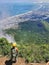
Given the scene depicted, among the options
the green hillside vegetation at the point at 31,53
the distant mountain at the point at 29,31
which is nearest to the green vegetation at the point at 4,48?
the green hillside vegetation at the point at 31,53

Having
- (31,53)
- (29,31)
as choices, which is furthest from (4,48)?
(29,31)

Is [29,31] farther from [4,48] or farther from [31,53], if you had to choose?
[31,53]

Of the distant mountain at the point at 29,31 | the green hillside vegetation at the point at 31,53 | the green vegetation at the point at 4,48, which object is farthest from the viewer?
the distant mountain at the point at 29,31

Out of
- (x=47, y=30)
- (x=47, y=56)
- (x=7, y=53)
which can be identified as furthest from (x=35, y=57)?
(x=47, y=30)

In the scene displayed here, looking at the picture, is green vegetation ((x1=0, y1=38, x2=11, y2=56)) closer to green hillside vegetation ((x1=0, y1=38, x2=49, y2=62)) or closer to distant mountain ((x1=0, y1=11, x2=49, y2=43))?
green hillside vegetation ((x1=0, y1=38, x2=49, y2=62))

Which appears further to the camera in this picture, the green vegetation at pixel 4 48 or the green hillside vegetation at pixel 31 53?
the green vegetation at pixel 4 48

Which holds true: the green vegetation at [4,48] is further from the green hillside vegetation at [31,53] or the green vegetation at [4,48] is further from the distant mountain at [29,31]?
the distant mountain at [29,31]

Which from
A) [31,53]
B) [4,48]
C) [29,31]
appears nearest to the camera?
[31,53]

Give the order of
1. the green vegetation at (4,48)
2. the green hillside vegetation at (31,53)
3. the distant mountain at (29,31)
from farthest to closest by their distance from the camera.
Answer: the distant mountain at (29,31)
the green vegetation at (4,48)
the green hillside vegetation at (31,53)

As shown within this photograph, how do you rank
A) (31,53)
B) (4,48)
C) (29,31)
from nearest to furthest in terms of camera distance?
(31,53), (4,48), (29,31)

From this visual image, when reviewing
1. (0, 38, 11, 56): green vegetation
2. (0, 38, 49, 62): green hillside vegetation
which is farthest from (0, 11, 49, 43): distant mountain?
(0, 38, 49, 62): green hillside vegetation

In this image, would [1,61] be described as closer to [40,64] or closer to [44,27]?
[40,64]
